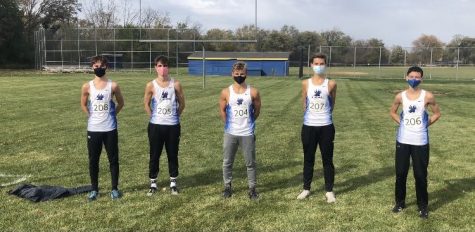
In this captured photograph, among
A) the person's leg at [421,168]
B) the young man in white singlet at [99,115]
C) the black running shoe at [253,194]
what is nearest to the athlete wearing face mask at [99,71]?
the young man in white singlet at [99,115]

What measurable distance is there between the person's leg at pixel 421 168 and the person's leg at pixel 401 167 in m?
0.08

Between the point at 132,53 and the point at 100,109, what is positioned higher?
the point at 132,53

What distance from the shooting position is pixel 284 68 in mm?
46375

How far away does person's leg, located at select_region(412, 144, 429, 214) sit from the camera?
5.52 meters

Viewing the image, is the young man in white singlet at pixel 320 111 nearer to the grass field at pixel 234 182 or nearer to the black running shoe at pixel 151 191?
the grass field at pixel 234 182

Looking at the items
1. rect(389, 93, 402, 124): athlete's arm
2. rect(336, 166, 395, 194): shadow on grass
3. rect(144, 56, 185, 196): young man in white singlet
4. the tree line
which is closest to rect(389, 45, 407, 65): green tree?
the tree line

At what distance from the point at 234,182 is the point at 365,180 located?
2.05m

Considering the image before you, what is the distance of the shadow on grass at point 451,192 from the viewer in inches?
244

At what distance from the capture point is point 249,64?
46.7m

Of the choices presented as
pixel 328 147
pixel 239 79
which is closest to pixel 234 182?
pixel 328 147

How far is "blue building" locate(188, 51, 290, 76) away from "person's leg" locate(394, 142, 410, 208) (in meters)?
40.7

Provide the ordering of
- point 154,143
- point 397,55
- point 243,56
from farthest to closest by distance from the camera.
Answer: point 397,55 → point 243,56 → point 154,143

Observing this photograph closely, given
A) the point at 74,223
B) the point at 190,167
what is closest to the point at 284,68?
the point at 190,167

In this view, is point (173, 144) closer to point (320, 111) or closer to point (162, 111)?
point (162, 111)
